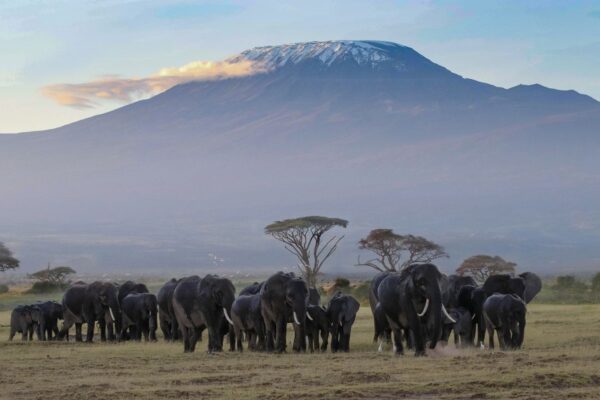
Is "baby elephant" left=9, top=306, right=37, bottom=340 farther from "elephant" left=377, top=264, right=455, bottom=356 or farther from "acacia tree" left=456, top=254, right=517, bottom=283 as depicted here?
"acacia tree" left=456, top=254, right=517, bottom=283

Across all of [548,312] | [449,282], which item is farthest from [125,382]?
[548,312]

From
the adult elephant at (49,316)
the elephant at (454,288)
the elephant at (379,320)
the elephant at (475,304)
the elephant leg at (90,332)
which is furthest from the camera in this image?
the adult elephant at (49,316)

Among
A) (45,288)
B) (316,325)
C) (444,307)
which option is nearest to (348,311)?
(316,325)

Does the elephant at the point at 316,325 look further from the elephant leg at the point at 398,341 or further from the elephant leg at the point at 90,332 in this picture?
the elephant leg at the point at 90,332

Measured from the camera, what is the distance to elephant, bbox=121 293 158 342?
42188 mm

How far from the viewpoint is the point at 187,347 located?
33812mm

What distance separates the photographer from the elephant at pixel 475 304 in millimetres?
34031

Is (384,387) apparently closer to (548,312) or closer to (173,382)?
(173,382)

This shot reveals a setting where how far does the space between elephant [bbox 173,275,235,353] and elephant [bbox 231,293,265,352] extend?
467 millimetres

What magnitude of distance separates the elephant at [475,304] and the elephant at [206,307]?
6.14 m

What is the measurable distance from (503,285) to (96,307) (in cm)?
1403

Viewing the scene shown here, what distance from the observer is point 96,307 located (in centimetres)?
4203

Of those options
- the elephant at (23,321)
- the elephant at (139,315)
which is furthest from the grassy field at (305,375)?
the elephant at (23,321)

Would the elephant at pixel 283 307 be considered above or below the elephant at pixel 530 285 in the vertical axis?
below
